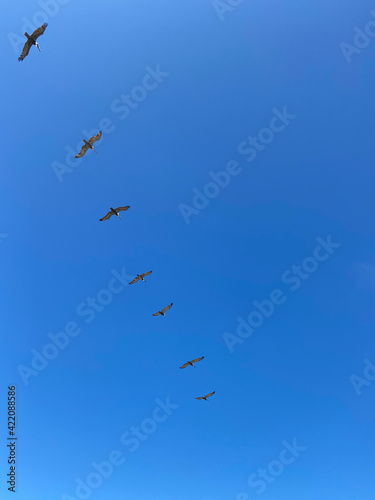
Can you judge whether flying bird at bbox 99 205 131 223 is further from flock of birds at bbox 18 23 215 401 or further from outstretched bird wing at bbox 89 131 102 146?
outstretched bird wing at bbox 89 131 102 146

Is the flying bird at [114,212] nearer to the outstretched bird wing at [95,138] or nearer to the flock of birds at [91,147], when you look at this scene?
the flock of birds at [91,147]

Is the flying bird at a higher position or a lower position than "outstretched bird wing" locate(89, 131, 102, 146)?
lower

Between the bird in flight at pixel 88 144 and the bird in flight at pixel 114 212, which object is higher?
the bird in flight at pixel 88 144

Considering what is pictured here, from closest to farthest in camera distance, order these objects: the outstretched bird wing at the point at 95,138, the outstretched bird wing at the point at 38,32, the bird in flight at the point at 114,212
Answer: the outstretched bird wing at the point at 38,32, the outstretched bird wing at the point at 95,138, the bird in flight at the point at 114,212

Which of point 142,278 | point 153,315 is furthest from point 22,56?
point 153,315

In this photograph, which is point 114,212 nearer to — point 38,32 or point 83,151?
point 83,151

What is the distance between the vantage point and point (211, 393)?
83750 mm

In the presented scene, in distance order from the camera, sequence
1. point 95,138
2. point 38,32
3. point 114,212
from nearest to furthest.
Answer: point 38,32, point 95,138, point 114,212

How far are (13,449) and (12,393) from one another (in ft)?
30.0

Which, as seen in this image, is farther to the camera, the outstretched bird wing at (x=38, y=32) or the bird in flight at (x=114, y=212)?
the bird in flight at (x=114, y=212)

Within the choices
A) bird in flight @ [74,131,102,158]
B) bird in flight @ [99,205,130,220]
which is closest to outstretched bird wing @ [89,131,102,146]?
bird in flight @ [74,131,102,158]

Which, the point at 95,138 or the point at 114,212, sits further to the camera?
the point at 114,212

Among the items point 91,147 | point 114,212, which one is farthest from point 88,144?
point 114,212

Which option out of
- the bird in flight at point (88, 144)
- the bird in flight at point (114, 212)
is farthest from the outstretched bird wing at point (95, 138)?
the bird in flight at point (114, 212)
